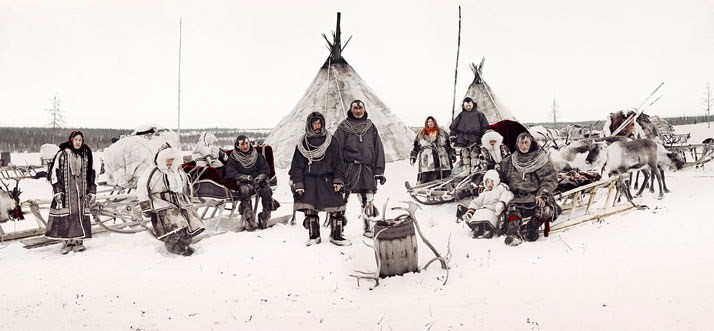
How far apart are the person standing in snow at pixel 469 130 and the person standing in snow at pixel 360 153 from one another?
9.00 ft

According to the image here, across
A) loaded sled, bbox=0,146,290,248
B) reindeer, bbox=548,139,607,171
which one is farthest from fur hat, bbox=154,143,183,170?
reindeer, bbox=548,139,607,171

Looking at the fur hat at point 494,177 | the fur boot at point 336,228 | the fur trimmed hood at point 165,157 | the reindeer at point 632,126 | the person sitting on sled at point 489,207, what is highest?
the reindeer at point 632,126

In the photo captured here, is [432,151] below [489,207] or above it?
above

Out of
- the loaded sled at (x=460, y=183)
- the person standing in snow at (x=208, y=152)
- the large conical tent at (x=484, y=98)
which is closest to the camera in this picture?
the loaded sled at (x=460, y=183)

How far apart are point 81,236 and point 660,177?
308 inches

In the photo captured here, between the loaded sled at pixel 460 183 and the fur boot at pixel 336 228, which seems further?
the loaded sled at pixel 460 183

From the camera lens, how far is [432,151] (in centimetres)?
802

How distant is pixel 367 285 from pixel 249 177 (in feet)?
8.62

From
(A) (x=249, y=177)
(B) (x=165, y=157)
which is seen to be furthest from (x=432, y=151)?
(B) (x=165, y=157)

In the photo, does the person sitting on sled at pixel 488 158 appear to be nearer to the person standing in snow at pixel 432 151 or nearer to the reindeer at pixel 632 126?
the person standing in snow at pixel 432 151

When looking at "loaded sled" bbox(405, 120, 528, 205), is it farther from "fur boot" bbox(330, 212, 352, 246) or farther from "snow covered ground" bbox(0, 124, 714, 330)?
"fur boot" bbox(330, 212, 352, 246)

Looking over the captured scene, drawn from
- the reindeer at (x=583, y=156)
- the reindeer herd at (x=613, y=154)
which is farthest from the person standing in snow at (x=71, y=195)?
the reindeer at (x=583, y=156)

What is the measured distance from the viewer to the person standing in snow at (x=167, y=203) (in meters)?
5.28

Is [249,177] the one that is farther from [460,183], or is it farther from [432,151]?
[432,151]
